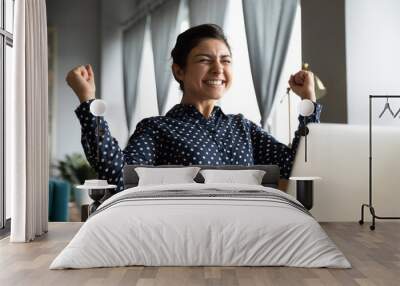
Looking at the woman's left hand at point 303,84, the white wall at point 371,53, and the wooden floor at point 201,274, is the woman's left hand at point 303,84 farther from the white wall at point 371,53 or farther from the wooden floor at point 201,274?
the wooden floor at point 201,274

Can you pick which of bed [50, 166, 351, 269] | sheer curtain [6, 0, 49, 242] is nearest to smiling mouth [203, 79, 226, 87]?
sheer curtain [6, 0, 49, 242]

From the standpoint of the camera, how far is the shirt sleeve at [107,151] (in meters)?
6.31

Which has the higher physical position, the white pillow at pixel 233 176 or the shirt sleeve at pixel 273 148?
the shirt sleeve at pixel 273 148

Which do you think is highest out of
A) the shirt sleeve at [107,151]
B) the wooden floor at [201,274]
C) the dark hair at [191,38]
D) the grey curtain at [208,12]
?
the grey curtain at [208,12]

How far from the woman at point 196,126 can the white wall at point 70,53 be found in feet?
0.59

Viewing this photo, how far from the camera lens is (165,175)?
6129 mm

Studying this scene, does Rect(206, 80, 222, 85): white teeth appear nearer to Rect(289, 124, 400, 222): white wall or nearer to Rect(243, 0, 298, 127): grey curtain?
Rect(243, 0, 298, 127): grey curtain

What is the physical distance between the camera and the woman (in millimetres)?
6375

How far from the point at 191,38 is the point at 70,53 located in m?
1.28

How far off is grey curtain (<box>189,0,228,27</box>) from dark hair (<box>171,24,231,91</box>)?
0.23 ft

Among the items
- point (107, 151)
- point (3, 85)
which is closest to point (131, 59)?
point (107, 151)

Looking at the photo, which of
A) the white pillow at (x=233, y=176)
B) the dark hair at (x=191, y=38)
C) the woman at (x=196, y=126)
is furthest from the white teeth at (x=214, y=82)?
the white pillow at (x=233, y=176)

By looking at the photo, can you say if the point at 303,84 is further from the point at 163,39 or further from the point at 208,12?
the point at 163,39

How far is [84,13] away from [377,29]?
10.0 feet
